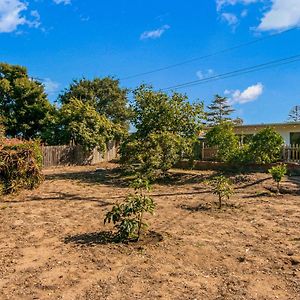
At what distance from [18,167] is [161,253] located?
25.2ft

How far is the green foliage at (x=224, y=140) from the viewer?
622 inches

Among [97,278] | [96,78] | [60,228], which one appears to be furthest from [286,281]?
[96,78]

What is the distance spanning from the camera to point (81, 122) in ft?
74.0

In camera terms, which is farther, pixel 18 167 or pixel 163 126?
pixel 163 126

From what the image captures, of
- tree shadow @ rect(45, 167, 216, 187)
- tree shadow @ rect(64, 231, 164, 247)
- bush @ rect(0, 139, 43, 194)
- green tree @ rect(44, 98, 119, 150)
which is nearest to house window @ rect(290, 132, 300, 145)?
tree shadow @ rect(45, 167, 216, 187)

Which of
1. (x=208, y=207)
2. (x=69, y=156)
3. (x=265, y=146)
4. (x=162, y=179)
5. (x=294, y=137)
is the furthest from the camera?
(x=294, y=137)

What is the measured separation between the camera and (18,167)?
11273 millimetres

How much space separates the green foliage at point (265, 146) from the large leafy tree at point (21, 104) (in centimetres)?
1816

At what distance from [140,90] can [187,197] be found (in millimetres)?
7360

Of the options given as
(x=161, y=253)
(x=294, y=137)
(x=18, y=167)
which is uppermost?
(x=294, y=137)

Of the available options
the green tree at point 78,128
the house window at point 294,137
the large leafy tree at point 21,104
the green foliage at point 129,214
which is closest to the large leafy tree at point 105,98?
the large leafy tree at point 21,104

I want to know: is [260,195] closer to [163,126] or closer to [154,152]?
[154,152]

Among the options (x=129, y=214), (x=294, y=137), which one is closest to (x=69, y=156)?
(x=294, y=137)

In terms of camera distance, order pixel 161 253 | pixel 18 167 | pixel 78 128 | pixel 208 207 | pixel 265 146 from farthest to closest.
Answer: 1. pixel 78 128
2. pixel 265 146
3. pixel 18 167
4. pixel 208 207
5. pixel 161 253
